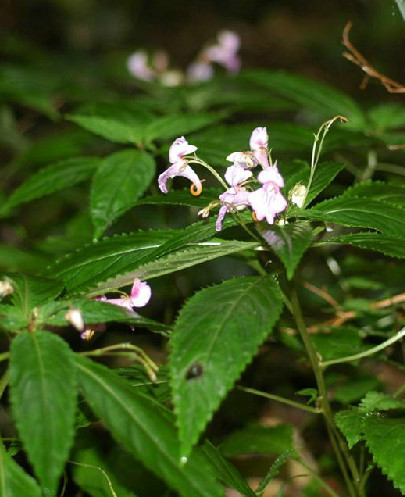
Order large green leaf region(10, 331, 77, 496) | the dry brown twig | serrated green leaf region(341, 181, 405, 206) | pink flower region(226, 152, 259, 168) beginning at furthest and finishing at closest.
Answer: the dry brown twig < serrated green leaf region(341, 181, 405, 206) < pink flower region(226, 152, 259, 168) < large green leaf region(10, 331, 77, 496)

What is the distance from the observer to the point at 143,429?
111 cm

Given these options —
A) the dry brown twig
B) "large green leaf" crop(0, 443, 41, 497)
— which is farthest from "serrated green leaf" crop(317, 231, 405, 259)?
"large green leaf" crop(0, 443, 41, 497)

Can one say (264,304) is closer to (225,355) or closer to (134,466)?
(225,355)

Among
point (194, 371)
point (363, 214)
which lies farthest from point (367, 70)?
point (194, 371)

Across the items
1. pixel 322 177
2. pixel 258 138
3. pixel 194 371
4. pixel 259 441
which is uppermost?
pixel 258 138

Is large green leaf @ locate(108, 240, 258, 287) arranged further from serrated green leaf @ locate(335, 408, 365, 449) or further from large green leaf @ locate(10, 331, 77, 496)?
serrated green leaf @ locate(335, 408, 365, 449)

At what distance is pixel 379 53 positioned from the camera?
638 centimetres

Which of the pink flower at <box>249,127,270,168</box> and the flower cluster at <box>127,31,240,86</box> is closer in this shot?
the pink flower at <box>249,127,270,168</box>

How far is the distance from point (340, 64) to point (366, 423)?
569cm

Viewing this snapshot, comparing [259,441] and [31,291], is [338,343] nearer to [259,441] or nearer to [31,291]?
[259,441]

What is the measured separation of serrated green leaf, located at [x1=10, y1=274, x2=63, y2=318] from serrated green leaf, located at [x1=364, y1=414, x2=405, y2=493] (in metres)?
0.64

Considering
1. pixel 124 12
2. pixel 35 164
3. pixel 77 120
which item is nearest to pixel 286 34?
pixel 124 12

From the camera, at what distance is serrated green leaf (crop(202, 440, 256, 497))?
1274 mm

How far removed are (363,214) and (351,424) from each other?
0.42 metres
